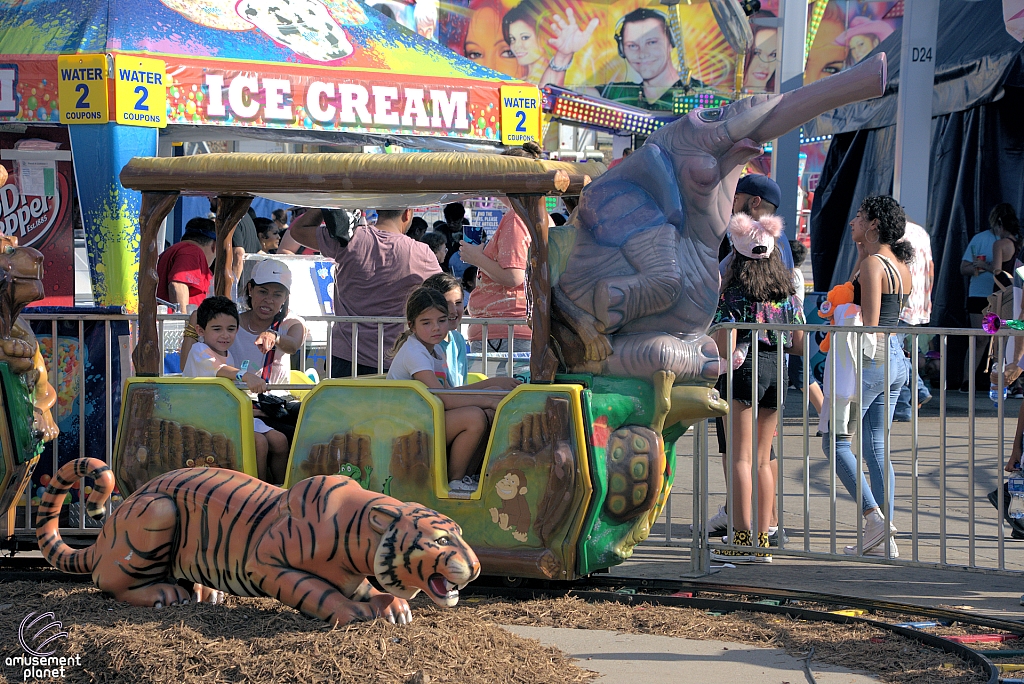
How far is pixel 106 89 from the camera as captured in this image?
8852mm

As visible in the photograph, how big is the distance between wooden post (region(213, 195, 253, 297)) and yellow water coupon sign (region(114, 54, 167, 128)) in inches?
114

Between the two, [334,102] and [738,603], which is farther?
[334,102]

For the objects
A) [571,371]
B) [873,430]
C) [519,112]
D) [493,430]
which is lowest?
[873,430]

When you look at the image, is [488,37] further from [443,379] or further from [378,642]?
[378,642]

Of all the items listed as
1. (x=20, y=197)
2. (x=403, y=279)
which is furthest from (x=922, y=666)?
(x=20, y=197)

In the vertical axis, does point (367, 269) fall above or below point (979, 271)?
below

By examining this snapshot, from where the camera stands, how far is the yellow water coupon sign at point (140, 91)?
890 cm

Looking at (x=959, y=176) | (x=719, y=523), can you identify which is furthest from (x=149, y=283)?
(x=959, y=176)

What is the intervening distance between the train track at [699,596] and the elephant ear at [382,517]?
1.42 metres

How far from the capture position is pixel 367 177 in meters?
4.96

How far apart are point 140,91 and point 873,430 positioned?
19.4 feet

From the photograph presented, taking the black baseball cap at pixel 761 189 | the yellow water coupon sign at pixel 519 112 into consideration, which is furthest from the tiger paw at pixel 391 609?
the yellow water coupon sign at pixel 519 112

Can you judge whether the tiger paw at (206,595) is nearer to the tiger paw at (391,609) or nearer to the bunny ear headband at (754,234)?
the tiger paw at (391,609)

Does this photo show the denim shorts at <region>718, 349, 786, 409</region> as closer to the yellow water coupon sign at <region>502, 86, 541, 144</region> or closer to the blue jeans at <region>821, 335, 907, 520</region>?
the blue jeans at <region>821, 335, 907, 520</region>
